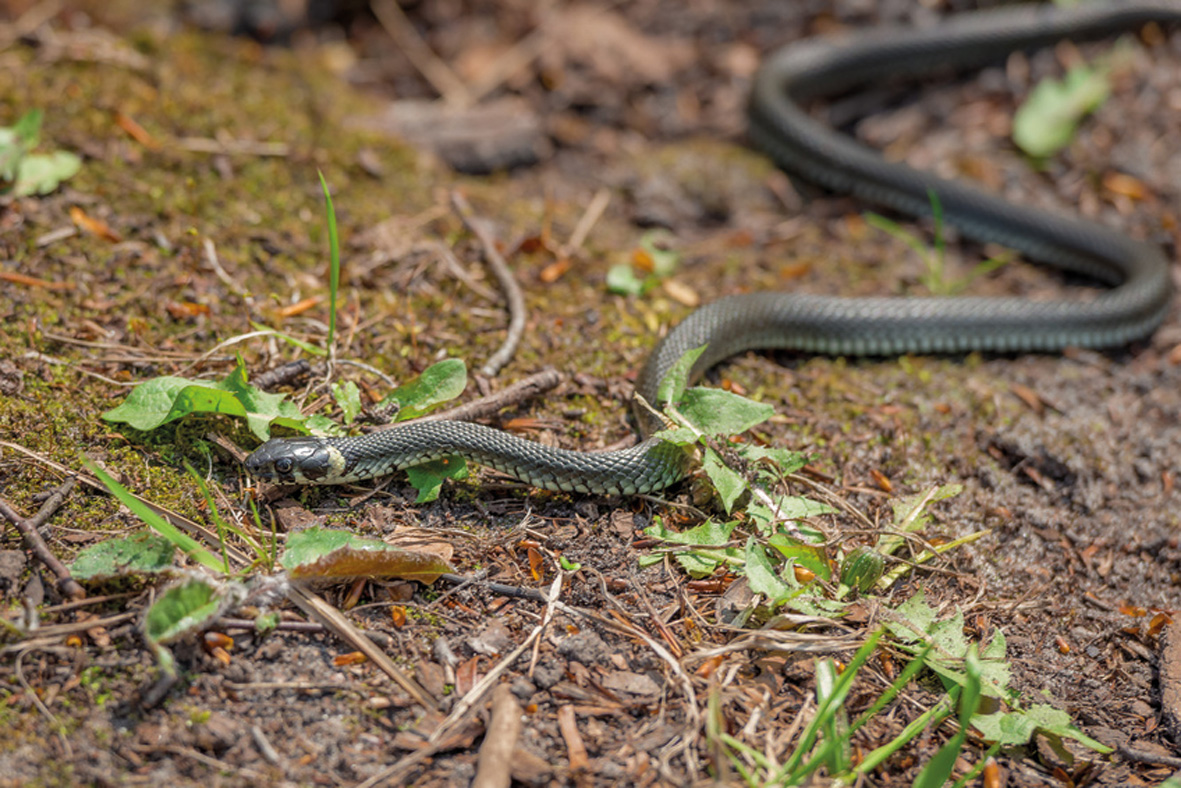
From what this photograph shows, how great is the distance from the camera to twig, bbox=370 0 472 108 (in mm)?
8586

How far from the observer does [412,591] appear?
420 cm

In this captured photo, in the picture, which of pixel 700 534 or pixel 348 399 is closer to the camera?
pixel 700 534

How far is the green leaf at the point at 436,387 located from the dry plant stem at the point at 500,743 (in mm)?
1815

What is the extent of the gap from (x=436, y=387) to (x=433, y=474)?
1.84 ft

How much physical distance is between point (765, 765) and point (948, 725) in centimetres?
108

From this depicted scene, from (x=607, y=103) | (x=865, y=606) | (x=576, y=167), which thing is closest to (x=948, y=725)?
(x=865, y=606)

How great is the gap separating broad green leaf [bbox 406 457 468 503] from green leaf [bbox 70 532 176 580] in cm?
126

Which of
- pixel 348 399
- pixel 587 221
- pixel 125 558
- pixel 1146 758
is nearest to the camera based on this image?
pixel 125 558

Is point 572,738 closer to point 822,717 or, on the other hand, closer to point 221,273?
point 822,717

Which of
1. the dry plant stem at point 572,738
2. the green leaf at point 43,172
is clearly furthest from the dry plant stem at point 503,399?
the green leaf at point 43,172

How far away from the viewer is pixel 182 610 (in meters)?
3.60

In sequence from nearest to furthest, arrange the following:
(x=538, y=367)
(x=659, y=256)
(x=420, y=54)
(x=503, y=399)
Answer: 1. (x=503, y=399)
2. (x=538, y=367)
3. (x=659, y=256)
4. (x=420, y=54)

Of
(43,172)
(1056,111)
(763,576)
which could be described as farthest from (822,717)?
(1056,111)

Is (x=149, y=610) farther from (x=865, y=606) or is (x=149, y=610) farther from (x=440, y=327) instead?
(x=865, y=606)
